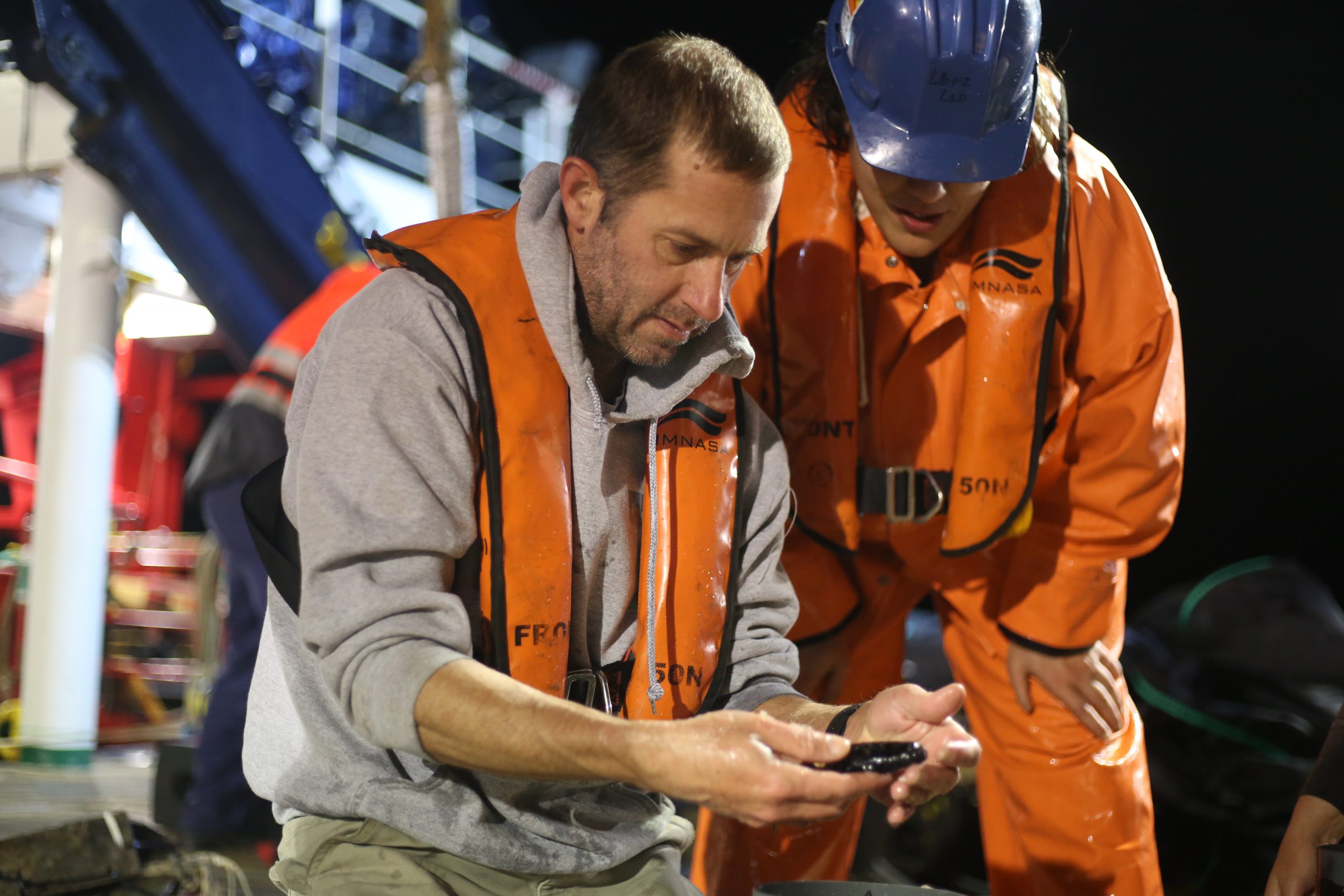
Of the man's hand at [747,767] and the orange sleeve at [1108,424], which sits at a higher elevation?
the orange sleeve at [1108,424]

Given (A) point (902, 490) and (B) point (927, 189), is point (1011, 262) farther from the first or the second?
(A) point (902, 490)

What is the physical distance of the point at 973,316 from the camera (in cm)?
206

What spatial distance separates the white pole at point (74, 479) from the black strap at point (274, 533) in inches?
166

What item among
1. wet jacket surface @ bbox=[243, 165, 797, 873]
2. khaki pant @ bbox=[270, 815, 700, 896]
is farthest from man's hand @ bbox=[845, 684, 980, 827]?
khaki pant @ bbox=[270, 815, 700, 896]

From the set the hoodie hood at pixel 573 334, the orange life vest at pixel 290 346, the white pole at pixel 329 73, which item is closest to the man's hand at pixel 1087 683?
the hoodie hood at pixel 573 334

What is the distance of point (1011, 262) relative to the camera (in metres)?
2.03

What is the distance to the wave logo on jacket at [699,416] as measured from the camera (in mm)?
1618

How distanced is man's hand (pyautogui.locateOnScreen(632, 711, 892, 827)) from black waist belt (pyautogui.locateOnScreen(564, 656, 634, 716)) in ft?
1.38

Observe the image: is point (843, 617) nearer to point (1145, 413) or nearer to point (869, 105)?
point (1145, 413)

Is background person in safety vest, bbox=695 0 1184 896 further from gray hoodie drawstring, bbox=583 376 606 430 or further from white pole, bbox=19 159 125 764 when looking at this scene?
white pole, bbox=19 159 125 764

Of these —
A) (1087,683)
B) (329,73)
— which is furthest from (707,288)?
(329,73)

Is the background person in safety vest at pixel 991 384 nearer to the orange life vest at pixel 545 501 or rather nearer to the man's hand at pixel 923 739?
the orange life vest at pixel 545 501

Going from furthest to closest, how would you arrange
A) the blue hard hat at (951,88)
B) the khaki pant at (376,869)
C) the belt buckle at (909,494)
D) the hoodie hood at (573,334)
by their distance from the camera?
the belt buckle at (909,494) < the blue hard hat at (951,88) < the hoodie hood at (573,334) < the khaki pant at (376,869)

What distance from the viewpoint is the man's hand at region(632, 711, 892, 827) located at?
3.45 ft
